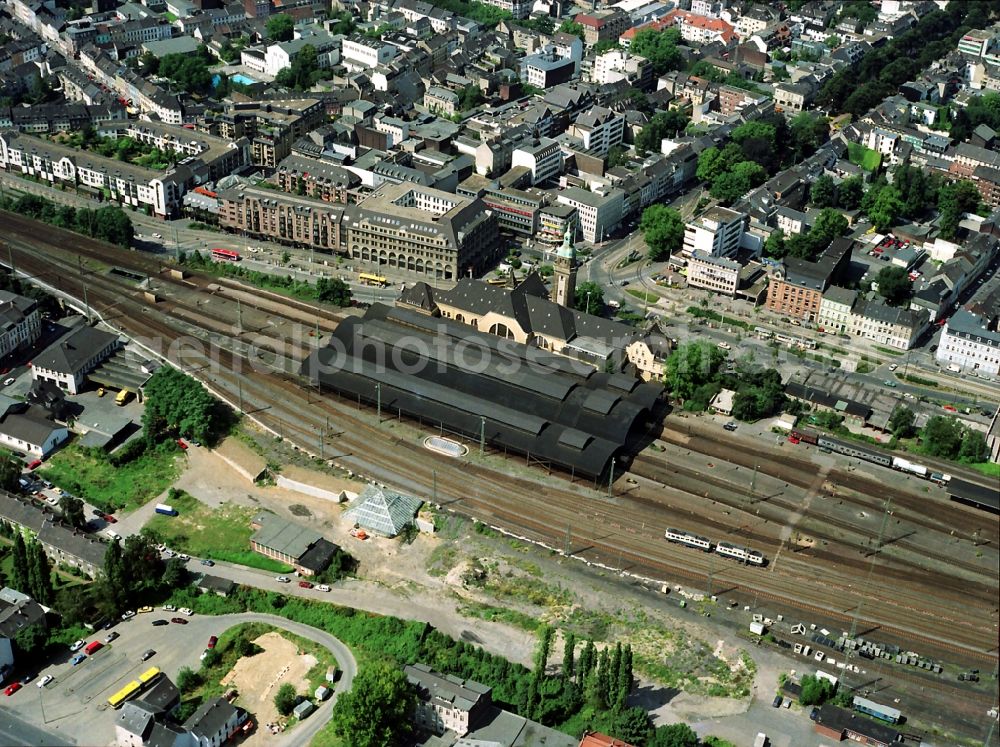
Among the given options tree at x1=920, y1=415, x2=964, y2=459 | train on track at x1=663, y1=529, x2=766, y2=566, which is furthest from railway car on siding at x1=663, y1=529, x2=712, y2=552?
tree at x1=920, y1=415, x2=964, y2=459

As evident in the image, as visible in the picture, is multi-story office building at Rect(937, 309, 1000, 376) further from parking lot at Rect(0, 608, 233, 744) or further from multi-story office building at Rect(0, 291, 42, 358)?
multi-story office building at Rect(0, 291, 42, 358)

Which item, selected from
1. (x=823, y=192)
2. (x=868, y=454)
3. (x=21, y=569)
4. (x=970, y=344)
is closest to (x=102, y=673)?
(x=21, y=569)

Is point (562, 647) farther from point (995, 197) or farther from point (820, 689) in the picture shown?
point (995, 197)

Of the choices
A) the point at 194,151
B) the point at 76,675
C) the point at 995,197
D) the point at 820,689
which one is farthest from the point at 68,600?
the point at 995,197

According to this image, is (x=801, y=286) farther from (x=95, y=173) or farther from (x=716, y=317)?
(x=95, y=173)

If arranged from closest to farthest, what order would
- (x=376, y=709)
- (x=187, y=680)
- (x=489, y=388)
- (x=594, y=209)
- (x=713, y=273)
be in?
(x=376, y=709), (x=187, y=680), (x=489, y=388), (x=713, y=273), (x=594, y=209)

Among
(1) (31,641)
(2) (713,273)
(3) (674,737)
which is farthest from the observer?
(2) (713,273)
